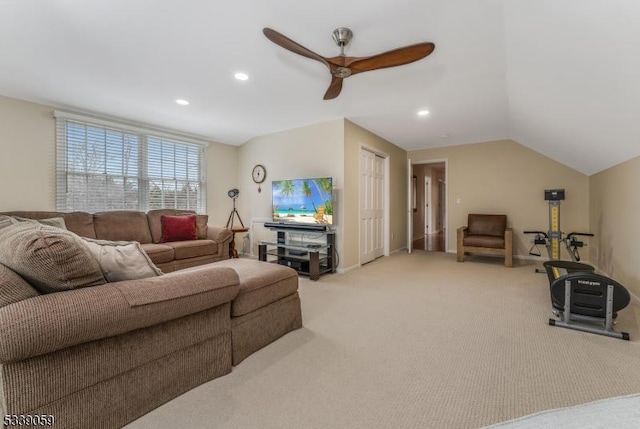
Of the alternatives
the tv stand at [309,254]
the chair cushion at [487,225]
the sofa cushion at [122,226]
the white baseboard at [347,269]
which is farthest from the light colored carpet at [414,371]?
the sofa cushion at [122,226]

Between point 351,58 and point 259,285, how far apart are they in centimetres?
190

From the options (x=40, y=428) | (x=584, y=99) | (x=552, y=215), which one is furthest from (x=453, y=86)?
(x=40, y=428)

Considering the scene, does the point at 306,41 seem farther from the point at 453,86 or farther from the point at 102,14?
the point at 453,86

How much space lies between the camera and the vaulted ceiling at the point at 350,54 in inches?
72.8

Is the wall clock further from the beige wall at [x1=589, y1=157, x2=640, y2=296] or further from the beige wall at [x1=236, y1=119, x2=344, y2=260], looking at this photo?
the beige wall at [x1=589, y1=157, x2=640, y2=296]

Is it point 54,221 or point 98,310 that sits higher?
point 54,221

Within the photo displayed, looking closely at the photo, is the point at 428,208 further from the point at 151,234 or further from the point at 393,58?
the point at 151,234

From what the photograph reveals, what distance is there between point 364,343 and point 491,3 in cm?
254

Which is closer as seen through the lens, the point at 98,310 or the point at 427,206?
the point at 98,310

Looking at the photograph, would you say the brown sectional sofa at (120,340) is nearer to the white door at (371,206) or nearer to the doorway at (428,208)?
the white door at (371,206)

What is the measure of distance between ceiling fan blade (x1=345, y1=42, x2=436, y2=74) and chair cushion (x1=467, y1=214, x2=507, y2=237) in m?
4.23

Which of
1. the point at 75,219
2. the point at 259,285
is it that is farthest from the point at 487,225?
the point at 75,219

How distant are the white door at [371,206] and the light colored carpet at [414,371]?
2003mm

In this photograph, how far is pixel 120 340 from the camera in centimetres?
129
